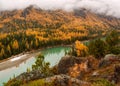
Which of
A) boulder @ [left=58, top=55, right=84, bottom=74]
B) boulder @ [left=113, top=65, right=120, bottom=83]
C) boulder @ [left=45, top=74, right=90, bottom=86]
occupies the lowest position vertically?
boulder @ [left=58, top=55, right=84, bottom=74]

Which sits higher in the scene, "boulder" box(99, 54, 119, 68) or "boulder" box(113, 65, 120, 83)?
"boulder" box(113, 65, 120, 83)

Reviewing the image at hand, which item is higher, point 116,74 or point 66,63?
point 116,74

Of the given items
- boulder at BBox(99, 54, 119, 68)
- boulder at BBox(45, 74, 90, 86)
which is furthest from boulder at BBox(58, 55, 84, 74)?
boulder at BBox(45, 74, 90, 86)

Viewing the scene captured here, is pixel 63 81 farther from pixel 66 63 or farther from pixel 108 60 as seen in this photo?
pixel 66 63

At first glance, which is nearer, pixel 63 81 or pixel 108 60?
pixel 63 81

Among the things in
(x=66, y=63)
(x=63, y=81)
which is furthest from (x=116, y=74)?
(x=63, y=81)

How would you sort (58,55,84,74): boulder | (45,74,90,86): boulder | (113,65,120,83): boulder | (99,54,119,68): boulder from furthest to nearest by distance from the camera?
(58,55,84,74): boulder, (99,54,119,68): boulder, (113,65,120,83): boulder, (45,74,90,86): boulder

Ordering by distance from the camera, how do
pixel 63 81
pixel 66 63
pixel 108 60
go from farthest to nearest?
pixel 66 63
pixel 108 60
pixel 63 81

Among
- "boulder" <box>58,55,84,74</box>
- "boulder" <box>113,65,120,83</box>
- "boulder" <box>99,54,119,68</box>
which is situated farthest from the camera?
"boulder" <box>58,55,84,74</box>

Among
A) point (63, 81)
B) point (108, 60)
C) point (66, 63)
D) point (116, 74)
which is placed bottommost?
point (66, 63)

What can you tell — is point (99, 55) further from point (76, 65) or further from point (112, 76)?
point (112, 76)

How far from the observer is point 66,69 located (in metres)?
74.9

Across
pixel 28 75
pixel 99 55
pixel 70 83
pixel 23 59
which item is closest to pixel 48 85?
pixel 70 83

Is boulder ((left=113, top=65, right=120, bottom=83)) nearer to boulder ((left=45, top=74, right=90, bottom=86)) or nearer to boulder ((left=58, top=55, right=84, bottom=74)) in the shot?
boulder ((left=58, top=55, right=84, bottom=74))
